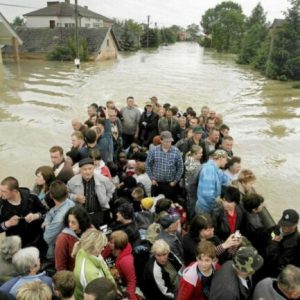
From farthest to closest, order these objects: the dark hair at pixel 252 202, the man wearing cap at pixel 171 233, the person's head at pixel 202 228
Answer: the dark hair at pixel 252 202
the man wearing cap at pixel 171 233
the person's head at pixel 202 228

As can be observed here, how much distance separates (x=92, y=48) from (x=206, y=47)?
47.9 metres

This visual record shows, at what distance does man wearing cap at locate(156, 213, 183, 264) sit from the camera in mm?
3514

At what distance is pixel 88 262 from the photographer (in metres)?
2.82

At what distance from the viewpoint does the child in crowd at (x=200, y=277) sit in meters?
2.79

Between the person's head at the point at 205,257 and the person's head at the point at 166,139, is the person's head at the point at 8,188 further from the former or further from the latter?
the person's head at the point at 166,139

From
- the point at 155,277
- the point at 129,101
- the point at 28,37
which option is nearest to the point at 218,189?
the point at 155,277

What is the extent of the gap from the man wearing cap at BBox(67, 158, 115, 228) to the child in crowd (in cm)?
170

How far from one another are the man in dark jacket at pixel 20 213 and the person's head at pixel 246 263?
7.37 ft

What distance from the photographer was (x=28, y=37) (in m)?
35.7

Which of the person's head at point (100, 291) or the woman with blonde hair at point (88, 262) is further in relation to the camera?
the woman with blonde hair at point (88, 262)

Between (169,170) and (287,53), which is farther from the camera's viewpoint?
(287,53)

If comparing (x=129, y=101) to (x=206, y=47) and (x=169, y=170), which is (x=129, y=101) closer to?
(x=169, y=170)

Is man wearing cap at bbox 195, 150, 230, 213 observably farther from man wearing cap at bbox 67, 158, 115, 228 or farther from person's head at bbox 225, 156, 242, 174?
man wearing cap at bbox 67, 158, 115, 228

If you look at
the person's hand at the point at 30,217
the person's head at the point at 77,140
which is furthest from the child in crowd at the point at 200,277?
the person's head at the point at 77,140
